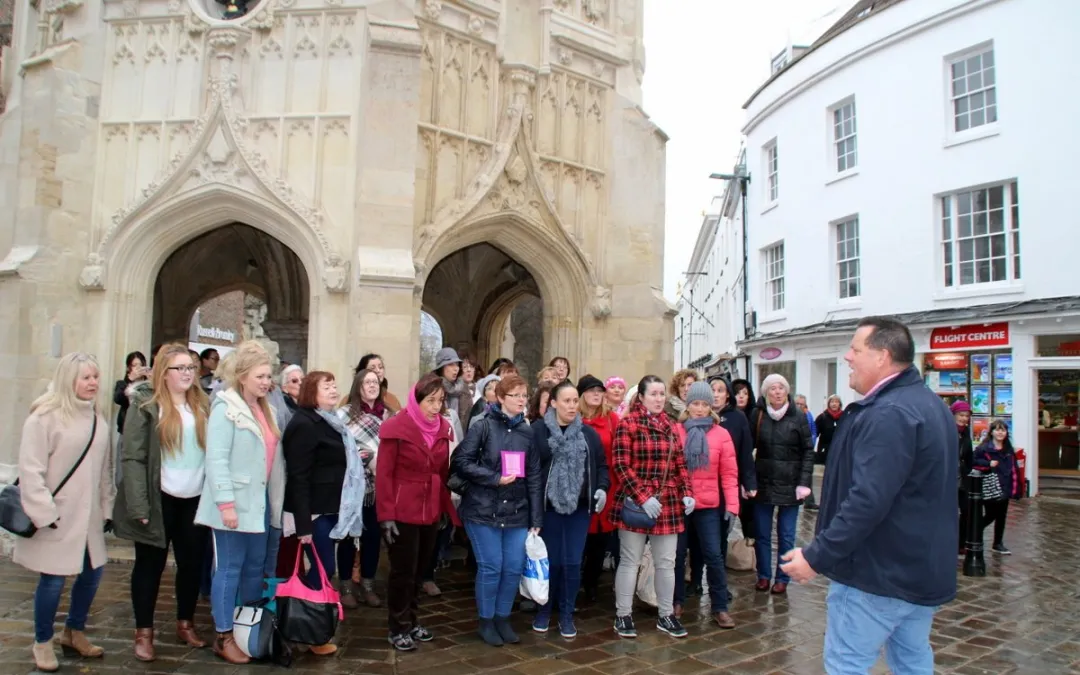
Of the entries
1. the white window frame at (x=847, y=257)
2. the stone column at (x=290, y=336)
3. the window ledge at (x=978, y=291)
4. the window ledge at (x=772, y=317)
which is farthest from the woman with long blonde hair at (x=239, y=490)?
the window ledge at (x=772, y=317)

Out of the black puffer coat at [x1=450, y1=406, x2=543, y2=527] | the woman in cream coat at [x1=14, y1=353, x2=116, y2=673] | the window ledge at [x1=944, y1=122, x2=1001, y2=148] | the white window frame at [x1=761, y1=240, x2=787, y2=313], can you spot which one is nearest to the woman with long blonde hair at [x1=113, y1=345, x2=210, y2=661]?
the woman in cream coat at [x1=14, y1=353, x2=116, y2=673]

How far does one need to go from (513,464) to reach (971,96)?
1420 centimetres

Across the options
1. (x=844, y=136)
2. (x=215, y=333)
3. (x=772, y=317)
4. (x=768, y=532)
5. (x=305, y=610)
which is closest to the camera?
(x=305, y=610)

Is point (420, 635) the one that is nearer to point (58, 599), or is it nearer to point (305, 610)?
point (305, 610)

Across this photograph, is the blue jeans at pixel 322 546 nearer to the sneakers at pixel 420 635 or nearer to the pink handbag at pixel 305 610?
the pink handbag at pixel 305 610

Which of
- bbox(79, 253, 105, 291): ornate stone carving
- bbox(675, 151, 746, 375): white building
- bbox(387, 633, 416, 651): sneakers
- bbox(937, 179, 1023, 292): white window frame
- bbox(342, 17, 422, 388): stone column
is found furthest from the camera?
bbox(675, 151, 746, 375): white building

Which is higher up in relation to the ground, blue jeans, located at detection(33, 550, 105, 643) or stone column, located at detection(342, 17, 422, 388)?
stone column, located at detection(342, 17, 422, 388)

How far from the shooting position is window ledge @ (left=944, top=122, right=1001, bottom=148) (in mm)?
14844

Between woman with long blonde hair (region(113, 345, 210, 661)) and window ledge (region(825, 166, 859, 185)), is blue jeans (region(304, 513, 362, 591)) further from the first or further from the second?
window ledge (region(825, 166, 859, 185))

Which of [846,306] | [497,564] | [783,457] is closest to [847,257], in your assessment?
[846,306]

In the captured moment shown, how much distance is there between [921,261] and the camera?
16109mm

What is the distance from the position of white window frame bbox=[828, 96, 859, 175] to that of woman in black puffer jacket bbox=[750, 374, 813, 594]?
1288 cm

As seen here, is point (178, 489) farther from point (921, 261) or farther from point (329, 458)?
point (921, 261)

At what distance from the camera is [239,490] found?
4.58 meters
